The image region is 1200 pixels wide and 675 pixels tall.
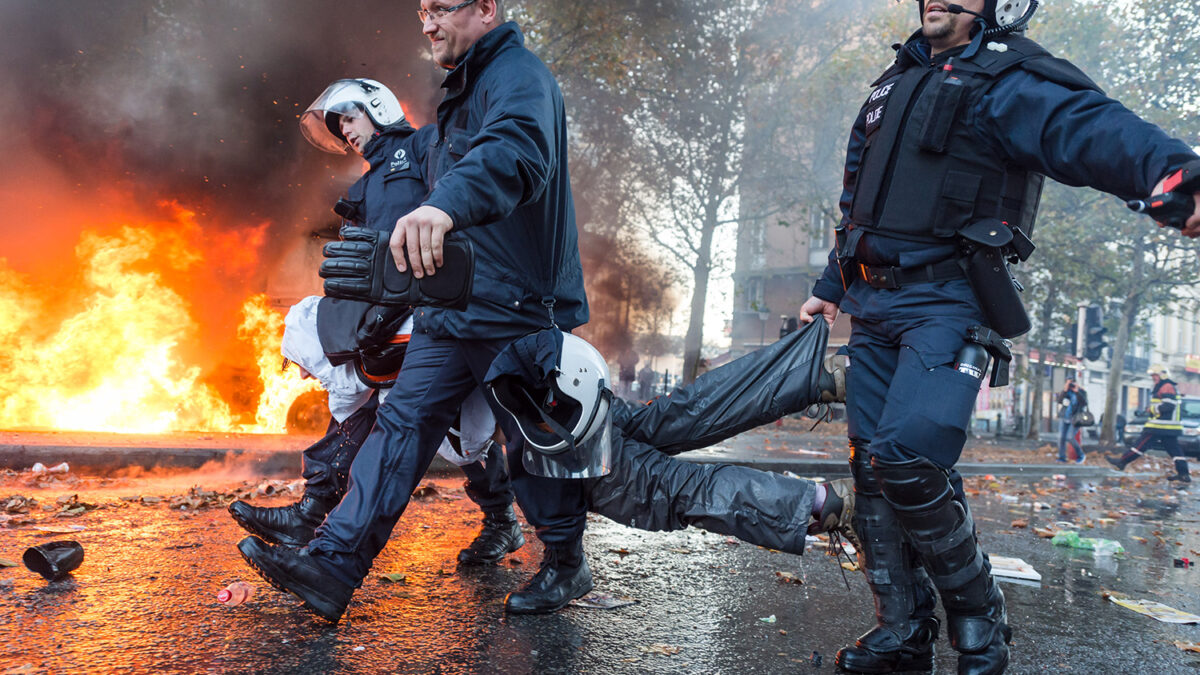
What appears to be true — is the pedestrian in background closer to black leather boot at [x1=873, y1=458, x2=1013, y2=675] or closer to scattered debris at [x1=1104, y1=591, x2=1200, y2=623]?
scattered debris at [x1=1104, y1=591, x2=1200, y2=623]

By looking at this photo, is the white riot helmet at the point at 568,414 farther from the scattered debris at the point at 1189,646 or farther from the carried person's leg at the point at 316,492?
the scattered debris at the point at 1189,646

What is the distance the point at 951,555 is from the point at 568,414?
117 centimetres

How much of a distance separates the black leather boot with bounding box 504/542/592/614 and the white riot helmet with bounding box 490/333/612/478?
387 mm

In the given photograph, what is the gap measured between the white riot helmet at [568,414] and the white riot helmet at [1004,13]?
1.56m

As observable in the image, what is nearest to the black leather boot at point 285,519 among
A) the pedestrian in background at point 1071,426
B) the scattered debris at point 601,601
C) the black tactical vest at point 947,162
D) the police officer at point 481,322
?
the police officer at point 481,322

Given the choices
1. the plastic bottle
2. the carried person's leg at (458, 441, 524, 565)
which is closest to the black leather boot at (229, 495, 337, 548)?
the plastic bottle

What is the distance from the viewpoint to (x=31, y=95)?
29.2 feet

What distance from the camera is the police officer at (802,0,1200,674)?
234 centimetres

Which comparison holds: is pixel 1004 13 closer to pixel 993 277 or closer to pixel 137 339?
pixel 993 277

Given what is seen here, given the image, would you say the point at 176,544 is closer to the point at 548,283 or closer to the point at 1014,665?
the point at 548,283

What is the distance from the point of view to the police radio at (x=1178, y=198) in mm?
1948

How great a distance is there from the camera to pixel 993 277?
2.46 metres

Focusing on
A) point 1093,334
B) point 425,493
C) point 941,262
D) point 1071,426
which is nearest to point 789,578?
point 941,262

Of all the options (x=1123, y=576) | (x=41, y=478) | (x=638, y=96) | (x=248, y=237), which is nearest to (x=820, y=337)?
(x=1123, y=576)
